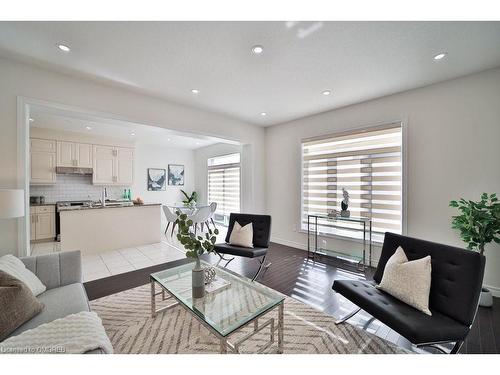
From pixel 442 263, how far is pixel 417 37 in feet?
6.46

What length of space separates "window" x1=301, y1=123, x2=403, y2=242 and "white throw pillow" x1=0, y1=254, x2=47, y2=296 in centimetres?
381

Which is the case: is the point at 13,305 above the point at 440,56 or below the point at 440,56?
below

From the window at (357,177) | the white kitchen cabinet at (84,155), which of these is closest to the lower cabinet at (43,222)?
the white kitchen cabinet at (84,155)

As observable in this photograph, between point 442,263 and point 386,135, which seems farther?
point 386,135

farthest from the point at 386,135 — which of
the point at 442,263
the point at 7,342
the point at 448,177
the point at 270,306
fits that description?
the point at 7,342

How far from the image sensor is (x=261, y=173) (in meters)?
4.88

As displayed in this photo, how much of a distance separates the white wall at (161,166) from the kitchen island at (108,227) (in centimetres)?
224

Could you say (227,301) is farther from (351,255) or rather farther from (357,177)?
(357,177)

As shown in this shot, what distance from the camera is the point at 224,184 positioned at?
21.8 ft

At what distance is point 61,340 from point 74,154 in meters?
5.58

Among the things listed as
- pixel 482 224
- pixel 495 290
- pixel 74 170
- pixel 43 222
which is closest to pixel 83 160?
pixel 74 170

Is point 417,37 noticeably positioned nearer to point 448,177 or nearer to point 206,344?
point 448,177

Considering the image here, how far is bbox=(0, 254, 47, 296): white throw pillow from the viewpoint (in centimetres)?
158
